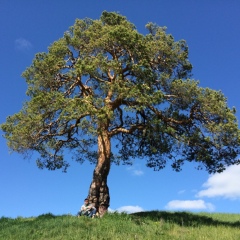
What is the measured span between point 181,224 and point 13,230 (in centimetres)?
765

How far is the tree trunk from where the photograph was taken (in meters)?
19.5

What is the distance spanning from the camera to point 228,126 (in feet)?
63.5

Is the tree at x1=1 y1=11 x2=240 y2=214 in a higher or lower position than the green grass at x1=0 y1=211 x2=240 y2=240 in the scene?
higher

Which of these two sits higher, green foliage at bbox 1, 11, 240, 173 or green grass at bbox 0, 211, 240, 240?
green foliage at bbox 1, 11, 240, 173

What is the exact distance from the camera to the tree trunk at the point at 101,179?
1947 centimetres

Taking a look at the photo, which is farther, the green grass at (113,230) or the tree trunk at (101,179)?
the tree trunk at (101,179)

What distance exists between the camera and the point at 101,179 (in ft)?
65.8

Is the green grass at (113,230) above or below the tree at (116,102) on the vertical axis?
below

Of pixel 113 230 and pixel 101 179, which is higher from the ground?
pixel 101 179

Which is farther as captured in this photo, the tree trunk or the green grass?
the tree trunk

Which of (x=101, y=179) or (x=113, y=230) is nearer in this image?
(x=113, y=230)

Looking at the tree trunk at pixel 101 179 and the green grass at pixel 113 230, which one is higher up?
the tree trunk at pixel 101 179

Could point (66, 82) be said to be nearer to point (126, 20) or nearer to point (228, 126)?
point (126, 20)

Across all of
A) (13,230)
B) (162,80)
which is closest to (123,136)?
(162,80)
